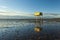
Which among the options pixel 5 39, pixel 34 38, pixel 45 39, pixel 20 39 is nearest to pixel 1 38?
pixel 5 39

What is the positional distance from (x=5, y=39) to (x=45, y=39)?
7.32 meters

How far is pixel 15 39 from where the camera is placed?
27156 millimetres

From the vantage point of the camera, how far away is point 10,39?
88.0 ft

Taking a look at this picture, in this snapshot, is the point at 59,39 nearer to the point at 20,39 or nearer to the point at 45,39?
the point at 45,39

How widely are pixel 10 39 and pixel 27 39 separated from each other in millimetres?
3107

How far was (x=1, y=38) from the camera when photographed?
90.5 ft

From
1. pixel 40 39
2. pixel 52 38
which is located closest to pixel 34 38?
pixel 40 39

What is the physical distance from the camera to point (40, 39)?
2716 cm

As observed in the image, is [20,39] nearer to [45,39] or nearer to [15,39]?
[15,39]

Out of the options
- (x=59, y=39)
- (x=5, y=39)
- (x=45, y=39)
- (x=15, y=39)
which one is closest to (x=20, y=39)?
(x=15, y=39)

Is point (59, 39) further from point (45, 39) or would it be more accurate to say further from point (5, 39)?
point (5, 39)

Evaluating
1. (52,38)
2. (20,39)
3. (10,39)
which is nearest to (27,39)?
(20,39)

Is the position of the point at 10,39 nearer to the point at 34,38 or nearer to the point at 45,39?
the point at 34,38

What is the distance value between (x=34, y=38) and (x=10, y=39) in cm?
463
